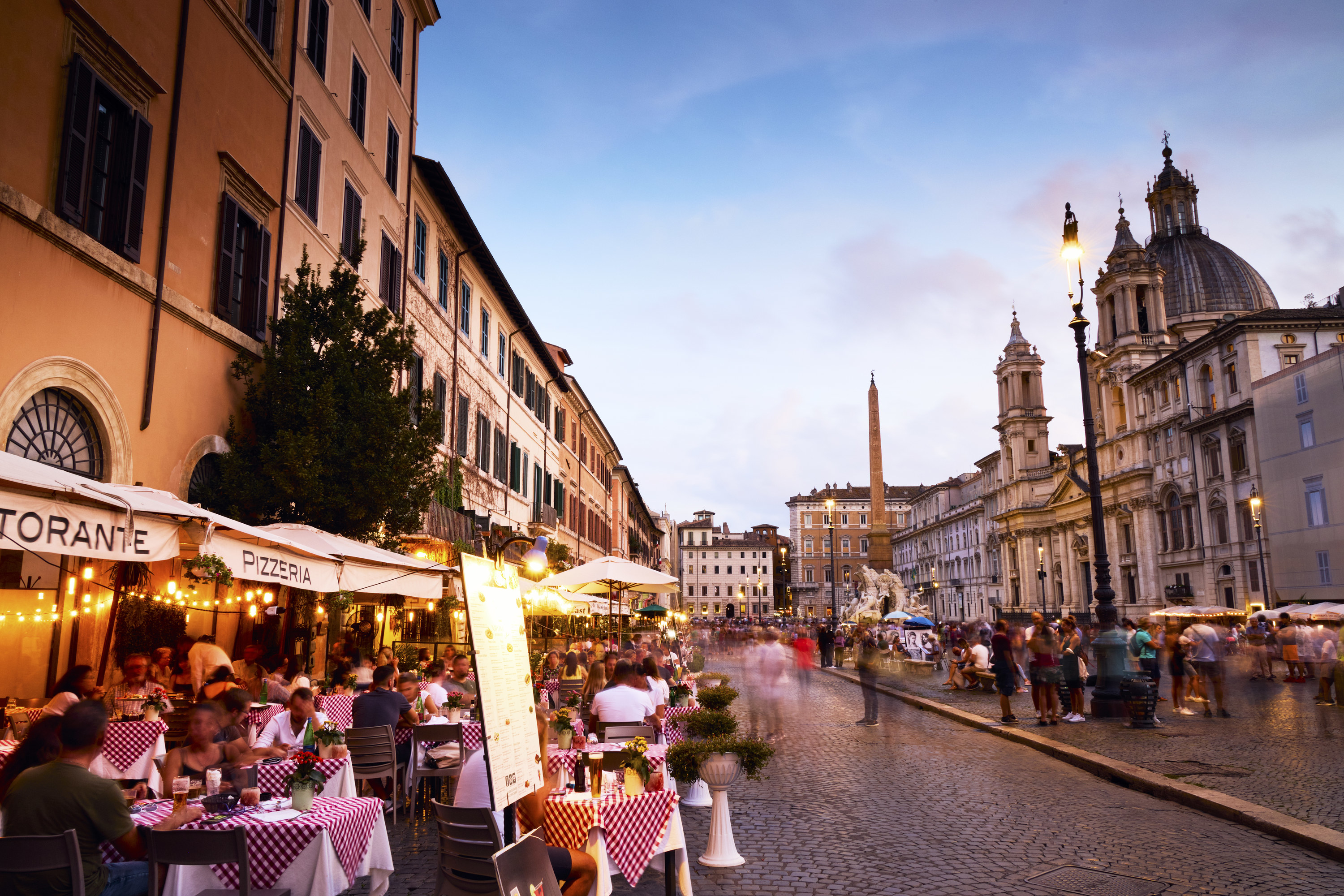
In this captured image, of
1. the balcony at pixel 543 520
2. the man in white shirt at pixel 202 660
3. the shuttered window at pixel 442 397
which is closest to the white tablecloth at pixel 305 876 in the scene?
the man in white shirt at pixel 202 660

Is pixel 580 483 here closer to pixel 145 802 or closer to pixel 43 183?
pixel 43 183

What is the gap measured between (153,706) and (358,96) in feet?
42.7

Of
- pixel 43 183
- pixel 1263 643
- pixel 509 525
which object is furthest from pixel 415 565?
pixel 1263 643

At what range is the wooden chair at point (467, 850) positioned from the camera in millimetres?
4262

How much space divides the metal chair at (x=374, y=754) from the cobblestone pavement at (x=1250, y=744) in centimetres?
820

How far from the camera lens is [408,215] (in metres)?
19.9

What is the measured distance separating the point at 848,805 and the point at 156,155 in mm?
10761

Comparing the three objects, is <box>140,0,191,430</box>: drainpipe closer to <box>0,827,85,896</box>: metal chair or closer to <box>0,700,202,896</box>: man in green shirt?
<box>0,700,202,896</box>: man in green shirt

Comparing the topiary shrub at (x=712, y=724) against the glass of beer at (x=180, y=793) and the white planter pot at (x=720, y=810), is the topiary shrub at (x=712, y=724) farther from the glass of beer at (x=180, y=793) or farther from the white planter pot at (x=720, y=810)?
the glass of beer at (x=180, y=793)

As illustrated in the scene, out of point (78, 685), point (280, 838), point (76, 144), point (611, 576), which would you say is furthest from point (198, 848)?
point (611, 576)

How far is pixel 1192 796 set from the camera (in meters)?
9.05

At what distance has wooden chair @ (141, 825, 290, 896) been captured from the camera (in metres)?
4.33

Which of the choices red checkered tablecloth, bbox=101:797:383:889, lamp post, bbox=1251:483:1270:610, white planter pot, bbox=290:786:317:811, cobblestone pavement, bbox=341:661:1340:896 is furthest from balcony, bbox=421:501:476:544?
lamp post, bbox=1251:483:1270:610

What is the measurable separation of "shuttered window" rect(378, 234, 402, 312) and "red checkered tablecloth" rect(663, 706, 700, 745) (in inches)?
444
